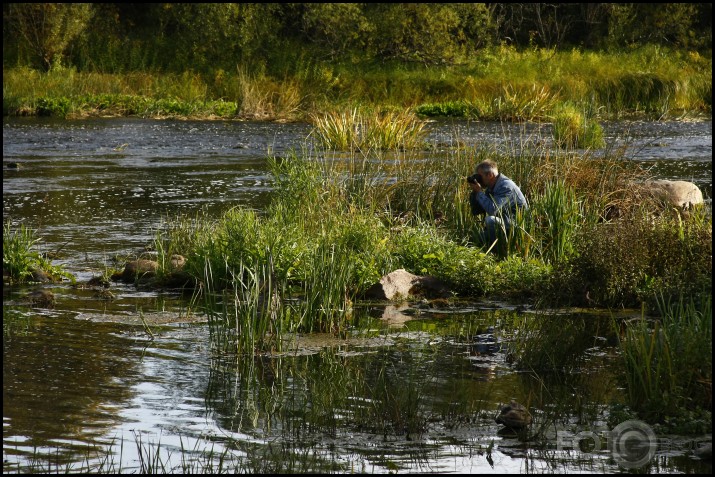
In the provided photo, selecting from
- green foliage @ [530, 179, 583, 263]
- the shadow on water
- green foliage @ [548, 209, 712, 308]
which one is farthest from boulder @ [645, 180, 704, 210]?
the shadow on water

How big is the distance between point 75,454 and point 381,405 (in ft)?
6.08

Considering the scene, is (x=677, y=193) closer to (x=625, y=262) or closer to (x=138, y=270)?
(x=625, y=262)

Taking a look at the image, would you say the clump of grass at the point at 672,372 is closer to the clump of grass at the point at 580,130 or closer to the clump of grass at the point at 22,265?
the clump of grass at the point at 22,265

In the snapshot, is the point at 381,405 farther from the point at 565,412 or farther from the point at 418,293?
the point at 418,293

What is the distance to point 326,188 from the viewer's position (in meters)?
13.2

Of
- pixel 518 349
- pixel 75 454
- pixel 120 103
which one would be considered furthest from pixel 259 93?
pixel 75 454

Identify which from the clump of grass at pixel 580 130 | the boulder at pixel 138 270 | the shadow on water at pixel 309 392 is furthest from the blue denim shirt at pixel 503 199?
the clump of grass at pixel 580 130

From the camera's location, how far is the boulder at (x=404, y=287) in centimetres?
1074

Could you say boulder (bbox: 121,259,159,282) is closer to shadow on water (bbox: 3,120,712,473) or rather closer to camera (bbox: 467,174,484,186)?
shadow on water (bbox: 3,120,712,473)

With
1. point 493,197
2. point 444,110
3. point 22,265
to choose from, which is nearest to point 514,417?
point 493,197

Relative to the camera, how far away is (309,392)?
7301 millimetres

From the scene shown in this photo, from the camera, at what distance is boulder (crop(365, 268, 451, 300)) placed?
35.2 ft

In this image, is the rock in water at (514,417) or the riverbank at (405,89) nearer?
the rock in water at (514,417)

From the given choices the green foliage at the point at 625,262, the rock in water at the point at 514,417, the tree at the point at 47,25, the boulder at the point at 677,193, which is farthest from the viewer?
the tree at the point at 47,25
